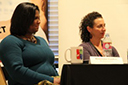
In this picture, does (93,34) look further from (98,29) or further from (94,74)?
(94,74)

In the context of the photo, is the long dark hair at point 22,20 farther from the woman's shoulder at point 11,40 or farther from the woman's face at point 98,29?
the woman's face at point 98,29

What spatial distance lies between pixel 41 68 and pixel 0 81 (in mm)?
307

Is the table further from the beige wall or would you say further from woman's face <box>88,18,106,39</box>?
the beige wall

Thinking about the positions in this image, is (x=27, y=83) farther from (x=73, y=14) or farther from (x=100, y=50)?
(x=73, y=14)

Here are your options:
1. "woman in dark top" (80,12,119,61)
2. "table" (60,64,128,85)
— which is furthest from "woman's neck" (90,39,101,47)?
"table" (60,64,128,85)

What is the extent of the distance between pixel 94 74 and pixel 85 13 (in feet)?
6.60

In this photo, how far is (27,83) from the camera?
153 cm

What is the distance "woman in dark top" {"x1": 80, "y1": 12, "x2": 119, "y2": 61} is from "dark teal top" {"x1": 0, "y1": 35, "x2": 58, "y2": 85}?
564 millimetres

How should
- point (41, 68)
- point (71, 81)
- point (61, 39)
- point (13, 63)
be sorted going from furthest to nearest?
point (61, 39) → point (41, 68) → point (13, 63) → point (71, 81)

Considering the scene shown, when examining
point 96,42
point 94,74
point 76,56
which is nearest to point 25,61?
point 76,56

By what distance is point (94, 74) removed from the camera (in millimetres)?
1167

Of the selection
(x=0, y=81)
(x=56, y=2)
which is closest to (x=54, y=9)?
(x=56, y=2)

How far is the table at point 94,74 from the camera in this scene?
1.15 meters

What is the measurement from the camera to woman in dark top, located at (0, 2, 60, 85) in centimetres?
151
